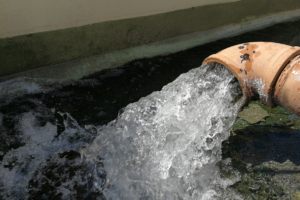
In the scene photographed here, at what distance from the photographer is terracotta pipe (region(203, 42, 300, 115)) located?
5.84ft

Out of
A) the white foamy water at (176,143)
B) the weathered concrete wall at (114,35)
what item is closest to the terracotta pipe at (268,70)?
the white foamy water at (176,143)

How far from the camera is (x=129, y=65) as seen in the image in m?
3.85

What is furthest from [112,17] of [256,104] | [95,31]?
[256,104]

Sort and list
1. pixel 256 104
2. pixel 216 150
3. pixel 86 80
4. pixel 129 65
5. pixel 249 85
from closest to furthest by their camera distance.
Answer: pixel 249 85
pixel 216 150
pixel 256 104
pixel 86 80
pixel 129 65

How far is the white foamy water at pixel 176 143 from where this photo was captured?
224 centimetres

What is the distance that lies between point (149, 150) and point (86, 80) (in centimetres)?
161

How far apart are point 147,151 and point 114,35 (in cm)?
203

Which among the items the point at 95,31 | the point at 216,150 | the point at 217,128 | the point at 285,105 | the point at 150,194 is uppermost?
the point at 95,31

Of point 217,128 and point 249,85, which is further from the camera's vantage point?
point 217,128

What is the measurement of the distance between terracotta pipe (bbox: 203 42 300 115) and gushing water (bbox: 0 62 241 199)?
0.81 feet

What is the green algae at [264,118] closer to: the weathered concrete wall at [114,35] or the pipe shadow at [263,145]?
the pipe shadow at [263,145]

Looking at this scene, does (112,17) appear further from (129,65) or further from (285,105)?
(285,105)

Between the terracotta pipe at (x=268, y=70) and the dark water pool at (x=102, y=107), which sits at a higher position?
the terracotta pipe at (x=268, y=70)

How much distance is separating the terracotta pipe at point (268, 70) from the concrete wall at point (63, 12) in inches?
82.9
